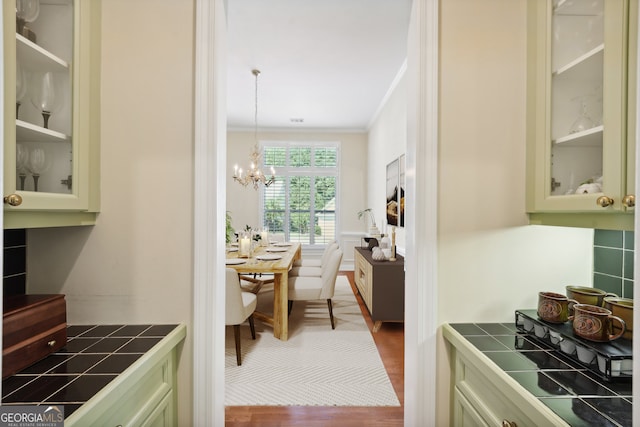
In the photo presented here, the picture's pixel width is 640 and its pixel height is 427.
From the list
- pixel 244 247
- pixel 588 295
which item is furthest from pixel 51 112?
pixel 244 247

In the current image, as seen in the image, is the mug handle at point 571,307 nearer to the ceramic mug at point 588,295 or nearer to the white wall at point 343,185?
the ceramic mug at point 588,295

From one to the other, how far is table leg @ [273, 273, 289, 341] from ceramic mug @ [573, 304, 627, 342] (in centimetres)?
225

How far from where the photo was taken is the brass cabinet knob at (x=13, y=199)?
34.3 inches

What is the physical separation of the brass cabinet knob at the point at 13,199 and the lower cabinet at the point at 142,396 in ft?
1.80

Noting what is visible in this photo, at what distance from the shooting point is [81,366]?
0.98m

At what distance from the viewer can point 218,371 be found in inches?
51.5

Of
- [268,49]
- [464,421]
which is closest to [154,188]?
[464,421]

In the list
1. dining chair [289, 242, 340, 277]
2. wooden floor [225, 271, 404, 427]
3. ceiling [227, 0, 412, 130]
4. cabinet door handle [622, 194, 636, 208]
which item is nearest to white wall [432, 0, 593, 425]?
cabinet door handle [622, 194, 636, 208]

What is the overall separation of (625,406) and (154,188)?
155cm

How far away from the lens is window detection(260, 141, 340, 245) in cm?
674

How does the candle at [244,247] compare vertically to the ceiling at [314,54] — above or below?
below

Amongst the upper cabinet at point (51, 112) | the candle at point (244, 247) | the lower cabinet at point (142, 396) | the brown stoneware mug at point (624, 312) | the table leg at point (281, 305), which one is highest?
the upper cabinet at point (51, 112)

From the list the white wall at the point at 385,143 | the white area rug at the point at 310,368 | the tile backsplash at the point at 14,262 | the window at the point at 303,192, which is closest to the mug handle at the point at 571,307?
the white area rug at the point at 310,368

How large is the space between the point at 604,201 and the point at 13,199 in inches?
63.1
